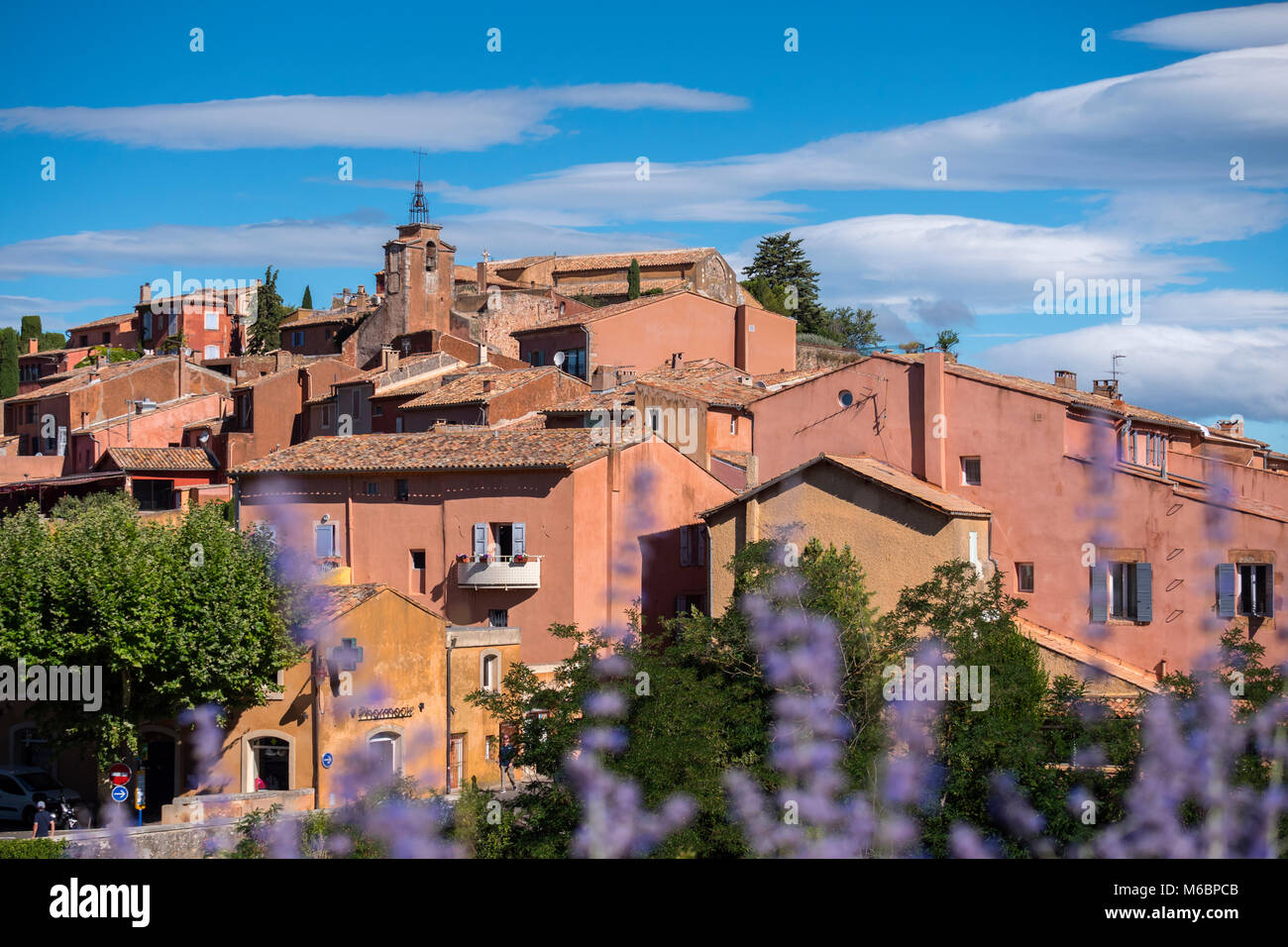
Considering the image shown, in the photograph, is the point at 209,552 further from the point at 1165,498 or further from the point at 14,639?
the point at 1165,498

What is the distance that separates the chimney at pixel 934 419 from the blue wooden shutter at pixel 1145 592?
5.37 m

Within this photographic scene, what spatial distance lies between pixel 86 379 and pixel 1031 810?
5703 cm

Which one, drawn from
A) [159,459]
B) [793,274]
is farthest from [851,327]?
[159,459]

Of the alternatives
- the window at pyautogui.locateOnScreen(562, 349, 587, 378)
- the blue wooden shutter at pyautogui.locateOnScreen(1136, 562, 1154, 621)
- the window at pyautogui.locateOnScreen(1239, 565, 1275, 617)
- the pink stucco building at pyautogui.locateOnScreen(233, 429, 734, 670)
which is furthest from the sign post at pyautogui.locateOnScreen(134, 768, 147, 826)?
the window at pyautogui.locateOnScreen(562, 349, 587, 378)

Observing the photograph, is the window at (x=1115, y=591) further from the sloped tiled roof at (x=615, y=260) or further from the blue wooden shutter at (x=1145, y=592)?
the sloped tiled roof at (x=615, y=260)

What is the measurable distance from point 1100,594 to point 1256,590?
3.39m

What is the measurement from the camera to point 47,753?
Result: 117ft

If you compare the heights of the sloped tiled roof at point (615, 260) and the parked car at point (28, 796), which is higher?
the sloped tiled roof at point (615, 260)

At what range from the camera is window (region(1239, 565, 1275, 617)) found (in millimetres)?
30625

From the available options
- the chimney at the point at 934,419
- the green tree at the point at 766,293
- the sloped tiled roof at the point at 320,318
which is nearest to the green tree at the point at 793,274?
the green tree at the point at 766,293

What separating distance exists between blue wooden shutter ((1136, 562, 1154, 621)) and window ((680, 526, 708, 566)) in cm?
1259

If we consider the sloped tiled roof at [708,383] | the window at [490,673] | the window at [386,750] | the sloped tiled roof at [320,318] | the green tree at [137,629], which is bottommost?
the window at [386,750]

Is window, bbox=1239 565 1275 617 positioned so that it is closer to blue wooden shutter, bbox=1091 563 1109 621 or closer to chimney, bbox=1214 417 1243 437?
blue wooden shutter, bbox=1091 563 1109 621

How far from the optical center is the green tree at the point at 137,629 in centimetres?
3109
